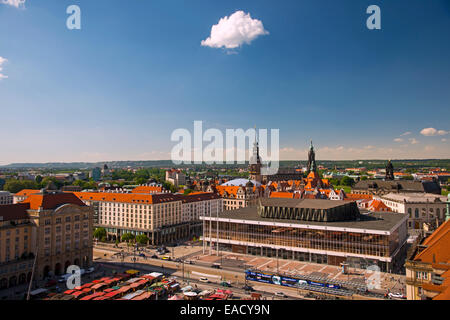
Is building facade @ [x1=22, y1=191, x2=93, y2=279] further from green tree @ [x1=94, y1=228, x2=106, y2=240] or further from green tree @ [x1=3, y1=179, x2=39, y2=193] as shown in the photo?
green tree @ [x1=3, y1=179, x2=39, y2=193]

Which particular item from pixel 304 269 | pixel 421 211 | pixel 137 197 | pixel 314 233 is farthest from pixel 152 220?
pixel 421 211

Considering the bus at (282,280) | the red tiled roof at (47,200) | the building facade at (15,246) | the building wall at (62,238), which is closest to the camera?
the bus at (282,280)

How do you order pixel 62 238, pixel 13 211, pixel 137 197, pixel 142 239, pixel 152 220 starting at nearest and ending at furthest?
pixel 13 211 → pixel 62 238 → pixel 142 239 → pixel 152 220 → pixel 137 197

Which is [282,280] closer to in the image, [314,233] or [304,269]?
[304,269]

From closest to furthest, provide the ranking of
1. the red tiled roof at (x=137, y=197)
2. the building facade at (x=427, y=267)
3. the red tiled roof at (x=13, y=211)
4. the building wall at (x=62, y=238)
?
the building facade at (x=427, y=267) → the red tiled roof at (x=13, y=211) → the building wall at (x=62, y=238) → the red tiled roof at (x=137, y=197)

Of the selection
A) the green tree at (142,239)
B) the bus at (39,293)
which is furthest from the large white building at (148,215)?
the bus at (39,293)

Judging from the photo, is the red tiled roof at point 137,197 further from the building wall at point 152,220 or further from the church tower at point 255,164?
the church tower at point 255,164
